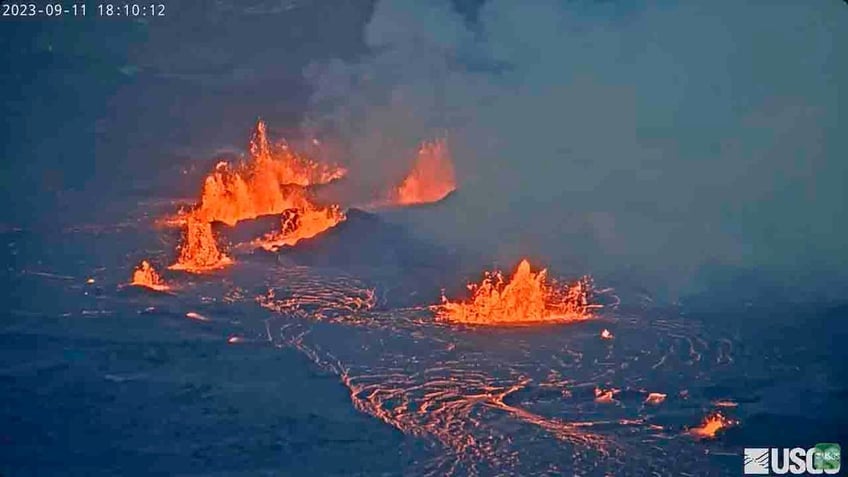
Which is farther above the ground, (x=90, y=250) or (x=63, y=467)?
(x=90, y=250)

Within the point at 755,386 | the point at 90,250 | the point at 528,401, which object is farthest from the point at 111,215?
the point at 755,386

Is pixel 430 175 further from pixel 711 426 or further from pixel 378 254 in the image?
pixel 711 426

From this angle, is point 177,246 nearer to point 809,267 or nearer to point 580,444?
point 580,444

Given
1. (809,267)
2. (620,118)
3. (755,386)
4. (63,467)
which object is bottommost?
(63,467)

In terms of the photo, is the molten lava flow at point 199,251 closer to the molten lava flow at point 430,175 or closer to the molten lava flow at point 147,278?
the molten lava flow at point 147,278

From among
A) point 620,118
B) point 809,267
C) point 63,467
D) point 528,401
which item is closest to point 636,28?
point 620,118

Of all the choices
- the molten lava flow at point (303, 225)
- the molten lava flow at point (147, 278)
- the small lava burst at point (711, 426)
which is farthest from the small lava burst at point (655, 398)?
the molten lava flow at point (147, 278)

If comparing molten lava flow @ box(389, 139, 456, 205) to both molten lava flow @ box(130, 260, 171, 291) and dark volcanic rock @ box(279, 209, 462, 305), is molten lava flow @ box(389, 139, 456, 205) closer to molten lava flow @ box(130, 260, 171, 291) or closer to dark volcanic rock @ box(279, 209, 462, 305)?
dark volcanic rock @ box(279, 209, 462, 305)
